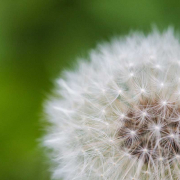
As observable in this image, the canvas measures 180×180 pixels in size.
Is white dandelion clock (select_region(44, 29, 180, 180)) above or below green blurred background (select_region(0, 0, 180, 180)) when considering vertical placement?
below

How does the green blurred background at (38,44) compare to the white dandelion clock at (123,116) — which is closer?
Result: the white dandelion clock at (123,116)

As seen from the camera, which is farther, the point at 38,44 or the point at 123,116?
the point at 38,44

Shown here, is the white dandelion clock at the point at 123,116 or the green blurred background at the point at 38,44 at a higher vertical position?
the green blurred background at the point at 38,44

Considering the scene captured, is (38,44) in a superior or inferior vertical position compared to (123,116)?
superior

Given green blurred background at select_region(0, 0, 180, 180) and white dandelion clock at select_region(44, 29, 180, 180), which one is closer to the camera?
white dandelion clock at select_region(44, 29, 180, 180)

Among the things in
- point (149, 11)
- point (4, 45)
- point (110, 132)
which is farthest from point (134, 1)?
point (110, 132)
